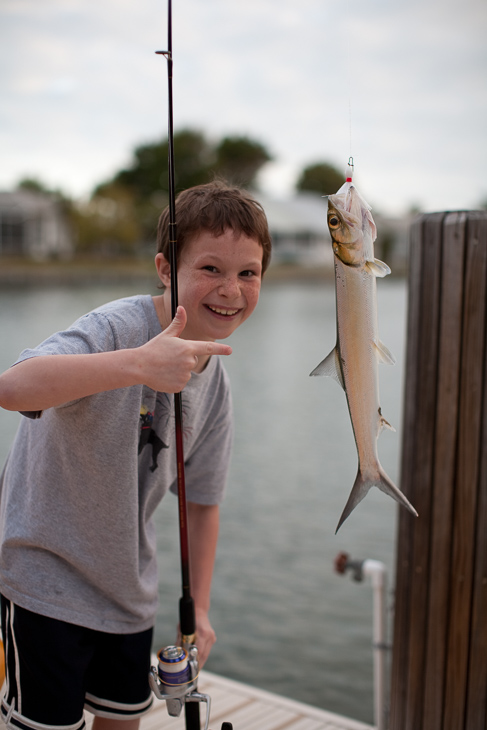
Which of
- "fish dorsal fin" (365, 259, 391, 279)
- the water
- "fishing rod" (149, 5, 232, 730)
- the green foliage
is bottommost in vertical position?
the water

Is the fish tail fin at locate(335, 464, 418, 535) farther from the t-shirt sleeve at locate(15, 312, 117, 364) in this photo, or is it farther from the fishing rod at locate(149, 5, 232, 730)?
the t-shirt sleeve at locate(15, 312, 117, 364)

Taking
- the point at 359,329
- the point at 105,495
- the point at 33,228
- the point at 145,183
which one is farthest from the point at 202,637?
the point at 145,183

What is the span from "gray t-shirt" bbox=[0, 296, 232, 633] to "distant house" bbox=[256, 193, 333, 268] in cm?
5774

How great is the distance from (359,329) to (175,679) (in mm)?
1088

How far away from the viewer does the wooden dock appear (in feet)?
10.5

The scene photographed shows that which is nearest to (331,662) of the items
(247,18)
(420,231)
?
(420,231)

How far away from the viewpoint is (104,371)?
4.58 feet

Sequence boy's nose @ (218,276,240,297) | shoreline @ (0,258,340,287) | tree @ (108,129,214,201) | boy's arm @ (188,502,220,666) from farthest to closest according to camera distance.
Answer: tree @ (108,129,214,201)
shoreline @ (0,258,340,287)
boy's arm @ (188,502,220,666)
boy's nose @ (218,276,240,297)

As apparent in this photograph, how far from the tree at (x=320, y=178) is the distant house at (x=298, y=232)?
2.29 m

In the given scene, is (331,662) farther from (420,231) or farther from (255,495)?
(420,231)

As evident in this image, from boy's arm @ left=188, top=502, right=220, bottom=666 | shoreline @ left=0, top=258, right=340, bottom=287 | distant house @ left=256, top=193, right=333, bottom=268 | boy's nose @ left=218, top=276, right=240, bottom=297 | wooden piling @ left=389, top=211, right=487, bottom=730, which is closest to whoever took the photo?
boy's nose @ left=218, top=276, right=240, bottom=297

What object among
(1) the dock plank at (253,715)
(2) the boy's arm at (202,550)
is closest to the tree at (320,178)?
(1) the dock plank at (253,715)

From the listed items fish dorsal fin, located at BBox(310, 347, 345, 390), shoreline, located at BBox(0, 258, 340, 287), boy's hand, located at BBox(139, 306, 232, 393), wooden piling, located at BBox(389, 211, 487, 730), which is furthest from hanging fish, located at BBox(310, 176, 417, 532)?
shoreline, located at BBox(0, 258, 340, 287)

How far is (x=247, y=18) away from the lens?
133 inches
